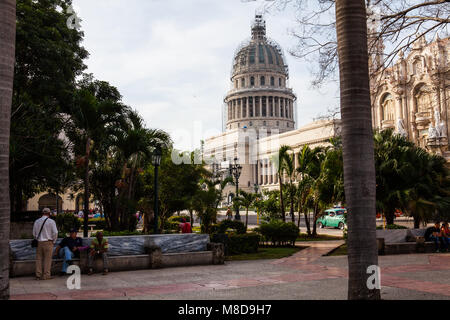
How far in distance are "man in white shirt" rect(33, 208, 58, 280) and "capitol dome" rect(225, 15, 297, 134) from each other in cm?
11256

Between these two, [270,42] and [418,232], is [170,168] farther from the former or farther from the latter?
[270,42]

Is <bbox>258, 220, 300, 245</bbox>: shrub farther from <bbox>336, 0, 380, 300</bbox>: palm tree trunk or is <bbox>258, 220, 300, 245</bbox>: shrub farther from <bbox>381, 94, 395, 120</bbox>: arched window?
<bbox>381, 94, 395, 120</bbox>: arched window

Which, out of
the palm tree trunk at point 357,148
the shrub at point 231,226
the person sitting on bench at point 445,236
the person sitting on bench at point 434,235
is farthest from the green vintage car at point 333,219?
the palm tree trunk at point 357,148

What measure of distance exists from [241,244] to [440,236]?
6.95 metres

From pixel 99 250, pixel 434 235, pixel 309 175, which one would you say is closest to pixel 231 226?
pixel 309 175

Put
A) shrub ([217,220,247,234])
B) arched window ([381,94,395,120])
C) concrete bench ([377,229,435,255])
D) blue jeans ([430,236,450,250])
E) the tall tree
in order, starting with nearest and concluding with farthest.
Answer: concrete bench ([377,229,435,255]), blue jeans ([430,236,450,250]), shrub ([217,220,247,234]), the tall tree, arched window ([381,94,395,120])

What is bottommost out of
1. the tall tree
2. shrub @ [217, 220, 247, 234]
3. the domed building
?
shrub @ [217, 220, 247, 234]

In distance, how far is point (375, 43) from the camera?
1126 centimetres

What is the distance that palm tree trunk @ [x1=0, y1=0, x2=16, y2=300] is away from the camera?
514 cm

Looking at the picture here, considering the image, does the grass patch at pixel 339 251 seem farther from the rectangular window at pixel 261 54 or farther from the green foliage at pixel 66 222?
the rectangular window at pixel 261 54

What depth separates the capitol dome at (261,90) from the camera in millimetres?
123375

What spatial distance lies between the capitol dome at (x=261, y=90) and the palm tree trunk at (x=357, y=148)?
380 ft

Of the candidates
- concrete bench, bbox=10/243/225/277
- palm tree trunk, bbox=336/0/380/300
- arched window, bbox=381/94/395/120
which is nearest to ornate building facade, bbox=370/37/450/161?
arched window, bbox=381/94/395/120
